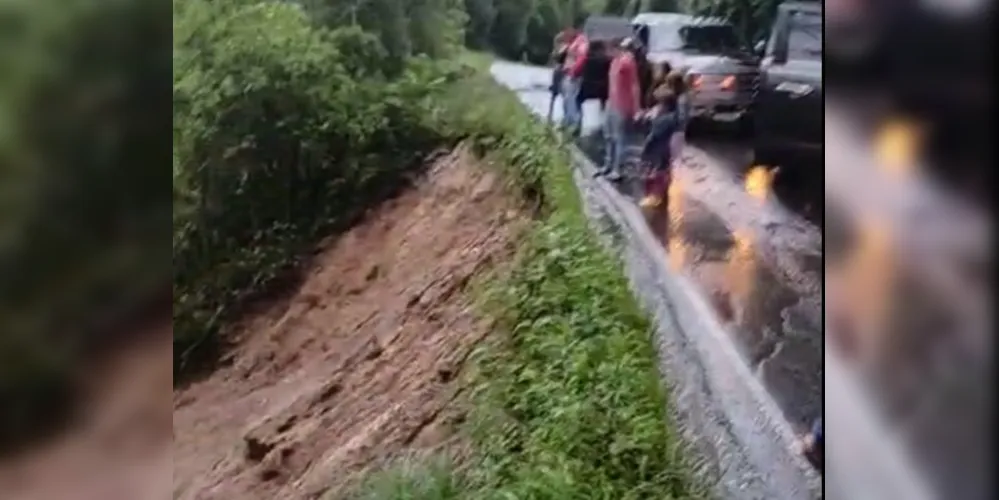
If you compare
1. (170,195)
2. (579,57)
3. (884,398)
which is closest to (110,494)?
(170,195)

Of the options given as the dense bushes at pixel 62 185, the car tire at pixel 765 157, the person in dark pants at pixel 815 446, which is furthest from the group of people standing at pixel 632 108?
the dense bushes at pixel 62 185

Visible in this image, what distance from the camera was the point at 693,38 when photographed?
162 cm

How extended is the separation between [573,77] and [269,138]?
1.59ft

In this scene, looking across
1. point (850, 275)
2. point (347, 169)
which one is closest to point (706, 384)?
point (850, 275)

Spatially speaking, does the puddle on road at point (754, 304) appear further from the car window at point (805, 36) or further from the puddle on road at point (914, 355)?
the car window at point (805, 36)

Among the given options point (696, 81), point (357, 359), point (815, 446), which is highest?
point (696, 81)

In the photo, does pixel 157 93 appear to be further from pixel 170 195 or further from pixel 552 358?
pixel 552 358

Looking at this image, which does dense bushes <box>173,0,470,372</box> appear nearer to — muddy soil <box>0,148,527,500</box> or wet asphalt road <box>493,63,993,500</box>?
muddy soil <box>0,148,527,500</box>

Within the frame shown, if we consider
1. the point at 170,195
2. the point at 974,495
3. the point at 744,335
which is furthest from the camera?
the point at 170,195

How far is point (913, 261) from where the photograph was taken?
1.51 metres

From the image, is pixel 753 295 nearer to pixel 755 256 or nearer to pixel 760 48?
pixel 755 256

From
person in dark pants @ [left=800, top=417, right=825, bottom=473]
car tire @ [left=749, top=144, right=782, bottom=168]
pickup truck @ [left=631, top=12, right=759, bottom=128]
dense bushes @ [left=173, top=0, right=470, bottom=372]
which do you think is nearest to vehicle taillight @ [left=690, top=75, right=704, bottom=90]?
pickup truck @ [left=631, top=12, right=759, bottom=128]

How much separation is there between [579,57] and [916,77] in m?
0.48

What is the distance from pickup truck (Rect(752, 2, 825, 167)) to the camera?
1.56 meters
